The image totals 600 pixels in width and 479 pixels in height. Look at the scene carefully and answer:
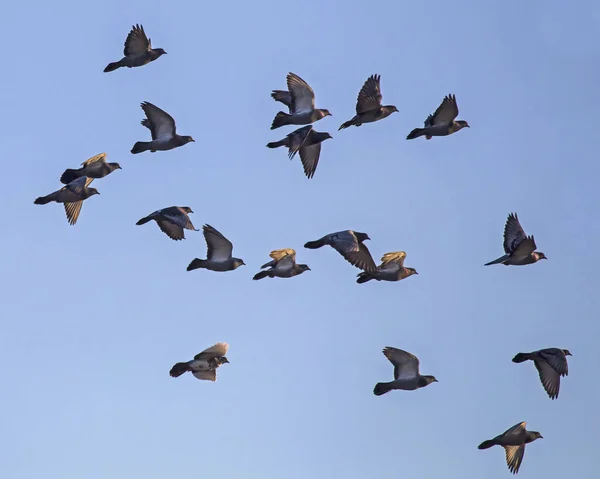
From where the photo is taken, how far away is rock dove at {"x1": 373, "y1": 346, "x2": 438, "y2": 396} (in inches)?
1777

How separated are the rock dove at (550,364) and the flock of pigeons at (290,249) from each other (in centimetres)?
24

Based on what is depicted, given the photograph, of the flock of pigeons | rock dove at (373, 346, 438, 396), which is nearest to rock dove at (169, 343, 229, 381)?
the flock of pigeons

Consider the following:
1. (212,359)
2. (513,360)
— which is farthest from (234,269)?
(513,360)

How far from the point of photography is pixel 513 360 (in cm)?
4359

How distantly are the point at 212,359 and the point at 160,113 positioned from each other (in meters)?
8.34

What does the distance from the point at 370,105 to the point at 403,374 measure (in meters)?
8.95

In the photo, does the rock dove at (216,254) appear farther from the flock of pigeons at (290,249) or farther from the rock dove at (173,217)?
the rock dove at (173,217)

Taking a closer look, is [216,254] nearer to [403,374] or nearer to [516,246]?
[403,374]

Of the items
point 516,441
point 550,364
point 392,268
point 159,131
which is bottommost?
point 516,441

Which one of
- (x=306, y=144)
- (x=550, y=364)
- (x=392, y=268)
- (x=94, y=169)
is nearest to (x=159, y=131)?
(x=94, y=169)

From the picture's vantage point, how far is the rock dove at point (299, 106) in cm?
4719

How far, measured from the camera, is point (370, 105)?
47281 mm

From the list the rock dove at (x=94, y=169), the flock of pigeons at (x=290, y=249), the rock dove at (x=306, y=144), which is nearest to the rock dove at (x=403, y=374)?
the flock of pigeons at (x=290, y=249)

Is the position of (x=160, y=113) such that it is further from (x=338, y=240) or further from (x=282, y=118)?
(x=338, y=240)
